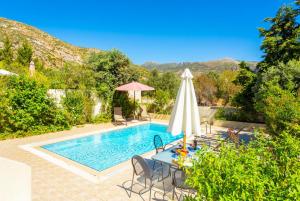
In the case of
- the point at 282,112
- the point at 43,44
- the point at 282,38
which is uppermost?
the point at 43,44

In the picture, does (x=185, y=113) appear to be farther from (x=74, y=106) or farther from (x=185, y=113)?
(x=74, y=106)

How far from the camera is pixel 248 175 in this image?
228 cm

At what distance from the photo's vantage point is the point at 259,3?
64.0 feet

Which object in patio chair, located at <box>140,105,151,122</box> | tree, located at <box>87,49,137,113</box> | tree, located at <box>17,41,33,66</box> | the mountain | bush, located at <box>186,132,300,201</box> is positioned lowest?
patio chair, located at <box>140,105,151,122</box>

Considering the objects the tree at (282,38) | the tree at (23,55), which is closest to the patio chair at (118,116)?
the tree at (282,38)

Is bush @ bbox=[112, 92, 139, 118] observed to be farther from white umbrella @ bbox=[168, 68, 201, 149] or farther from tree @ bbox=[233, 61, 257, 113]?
white umbrella @ bbox=[168, 68, 201, 149]

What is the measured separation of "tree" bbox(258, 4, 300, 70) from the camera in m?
12.6

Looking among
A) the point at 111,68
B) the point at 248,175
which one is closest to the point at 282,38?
the point at 111,68

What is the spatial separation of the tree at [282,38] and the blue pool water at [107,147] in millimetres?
7811

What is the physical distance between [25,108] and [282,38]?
1471cm

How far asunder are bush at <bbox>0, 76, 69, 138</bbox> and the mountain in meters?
35.1

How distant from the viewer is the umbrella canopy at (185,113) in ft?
20.8

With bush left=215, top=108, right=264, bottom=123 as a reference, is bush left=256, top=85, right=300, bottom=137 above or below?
above

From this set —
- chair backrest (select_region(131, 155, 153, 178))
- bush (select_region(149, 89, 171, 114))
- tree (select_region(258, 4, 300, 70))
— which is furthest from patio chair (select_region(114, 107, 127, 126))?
chair backrest (select_region(131, 155, 153, 178))
